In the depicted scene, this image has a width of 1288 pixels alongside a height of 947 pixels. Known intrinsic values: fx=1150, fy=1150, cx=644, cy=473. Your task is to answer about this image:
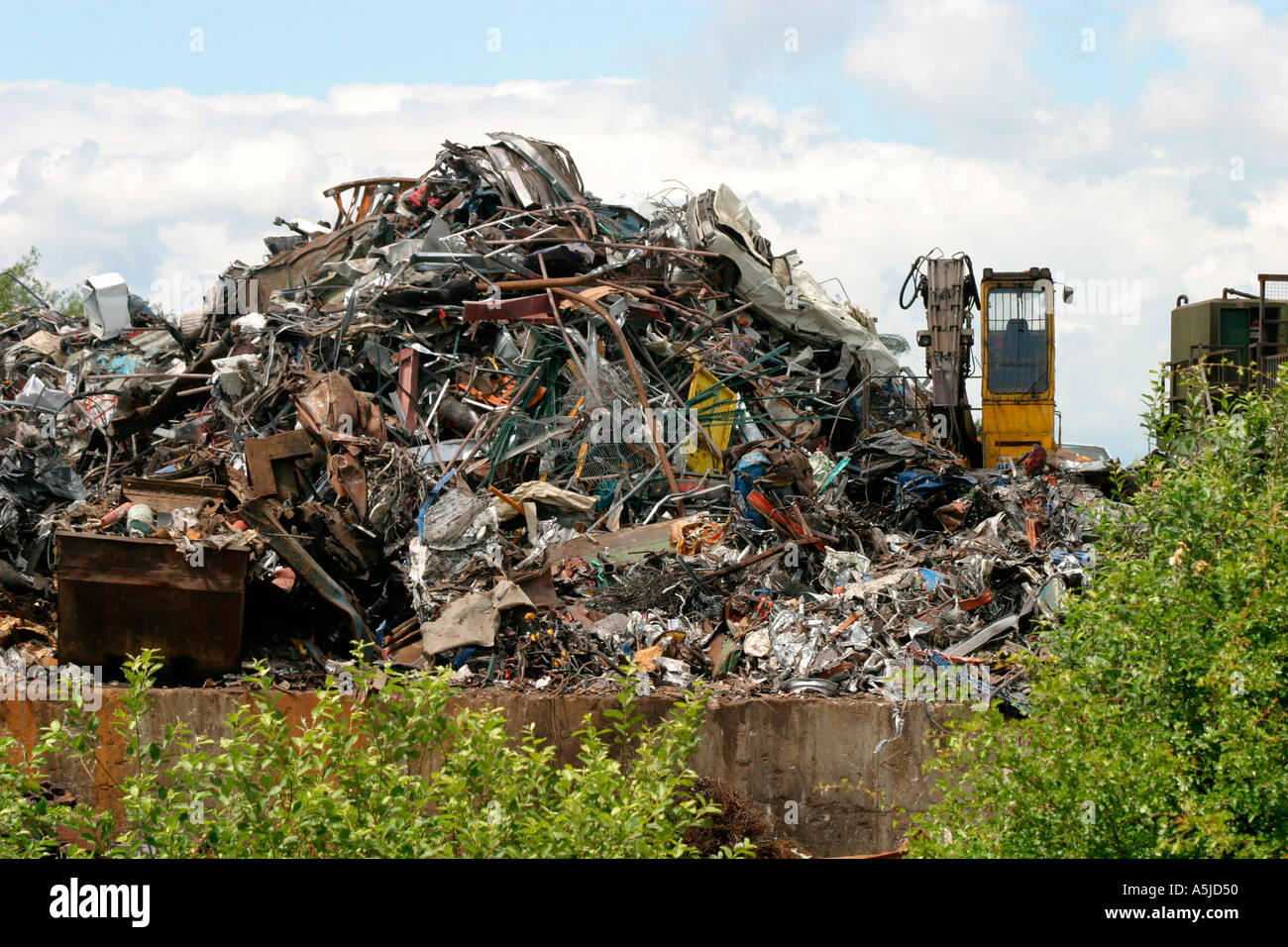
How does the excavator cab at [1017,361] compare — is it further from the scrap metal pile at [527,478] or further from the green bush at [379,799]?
the green bush at [379,799]

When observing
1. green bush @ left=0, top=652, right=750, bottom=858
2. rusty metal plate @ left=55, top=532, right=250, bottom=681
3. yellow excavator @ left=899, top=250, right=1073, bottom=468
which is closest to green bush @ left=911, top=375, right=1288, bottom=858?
green bush @ left=0, top=652, right=750, bottom=858

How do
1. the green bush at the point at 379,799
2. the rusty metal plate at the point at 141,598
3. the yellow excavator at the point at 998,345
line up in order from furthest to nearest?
the yellow excavator at the point at 998,345, the rusty metal plate at the point at 141,598, the green bush at the point at 379,799

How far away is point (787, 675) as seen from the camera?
26.5 ft

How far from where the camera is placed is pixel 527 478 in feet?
34.2

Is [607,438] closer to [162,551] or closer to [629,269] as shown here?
[629,269]

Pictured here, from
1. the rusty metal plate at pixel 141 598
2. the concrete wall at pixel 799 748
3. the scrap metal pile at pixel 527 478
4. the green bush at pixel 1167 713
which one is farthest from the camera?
the scrap metal pile at pixel 527 478

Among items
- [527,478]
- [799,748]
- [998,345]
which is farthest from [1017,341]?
[799,748]

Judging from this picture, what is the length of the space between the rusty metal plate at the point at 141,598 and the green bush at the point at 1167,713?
17.0 feet

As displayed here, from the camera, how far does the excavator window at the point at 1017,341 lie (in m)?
13.6

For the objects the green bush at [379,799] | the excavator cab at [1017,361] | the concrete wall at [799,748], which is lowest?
the concrete wall at [799,748]

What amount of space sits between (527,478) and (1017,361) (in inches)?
256

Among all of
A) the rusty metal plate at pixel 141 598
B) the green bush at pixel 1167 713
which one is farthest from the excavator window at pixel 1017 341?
the rusty metal plate at pixel 141 598

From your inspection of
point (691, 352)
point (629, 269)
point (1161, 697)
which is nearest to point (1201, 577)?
point (1161, 697)

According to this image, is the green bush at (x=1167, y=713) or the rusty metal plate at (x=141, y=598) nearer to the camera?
the green bush at (x=1167, y=713)
